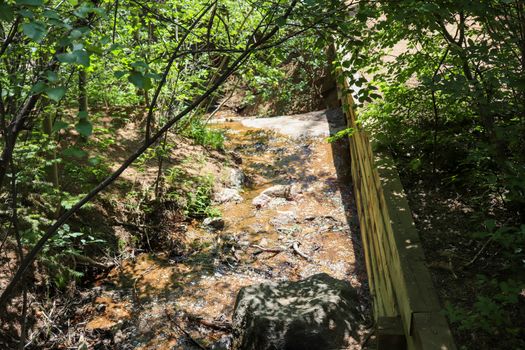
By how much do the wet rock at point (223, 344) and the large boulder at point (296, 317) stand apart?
0.25m

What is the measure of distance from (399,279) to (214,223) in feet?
13.9

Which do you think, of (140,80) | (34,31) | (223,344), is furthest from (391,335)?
(34,31)

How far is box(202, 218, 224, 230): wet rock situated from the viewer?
21.9 feet

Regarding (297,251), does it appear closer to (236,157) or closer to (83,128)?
(236,157)

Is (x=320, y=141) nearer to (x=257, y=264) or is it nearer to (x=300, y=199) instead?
(x=300, y=199)

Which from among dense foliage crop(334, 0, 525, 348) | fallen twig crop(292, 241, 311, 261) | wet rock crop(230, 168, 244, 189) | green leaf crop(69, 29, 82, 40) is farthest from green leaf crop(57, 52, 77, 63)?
wet rock crop(230, 168, 244, 189)

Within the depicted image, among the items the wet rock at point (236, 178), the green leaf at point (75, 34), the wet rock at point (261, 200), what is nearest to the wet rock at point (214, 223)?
the wet rock at point (261, 200)

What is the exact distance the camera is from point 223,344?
14.1ft

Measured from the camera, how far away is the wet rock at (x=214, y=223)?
6.68 meters

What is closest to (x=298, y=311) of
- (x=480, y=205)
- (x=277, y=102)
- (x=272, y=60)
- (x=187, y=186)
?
(x=480, y=205)

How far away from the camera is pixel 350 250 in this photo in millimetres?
6039

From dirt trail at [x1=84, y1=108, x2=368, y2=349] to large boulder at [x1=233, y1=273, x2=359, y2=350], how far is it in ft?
2.14

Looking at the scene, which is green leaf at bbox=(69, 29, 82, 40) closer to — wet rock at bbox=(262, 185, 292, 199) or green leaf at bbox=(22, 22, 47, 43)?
green leaf at bbox=(22, 22, 47, 43)

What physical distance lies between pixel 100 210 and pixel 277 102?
852cm
